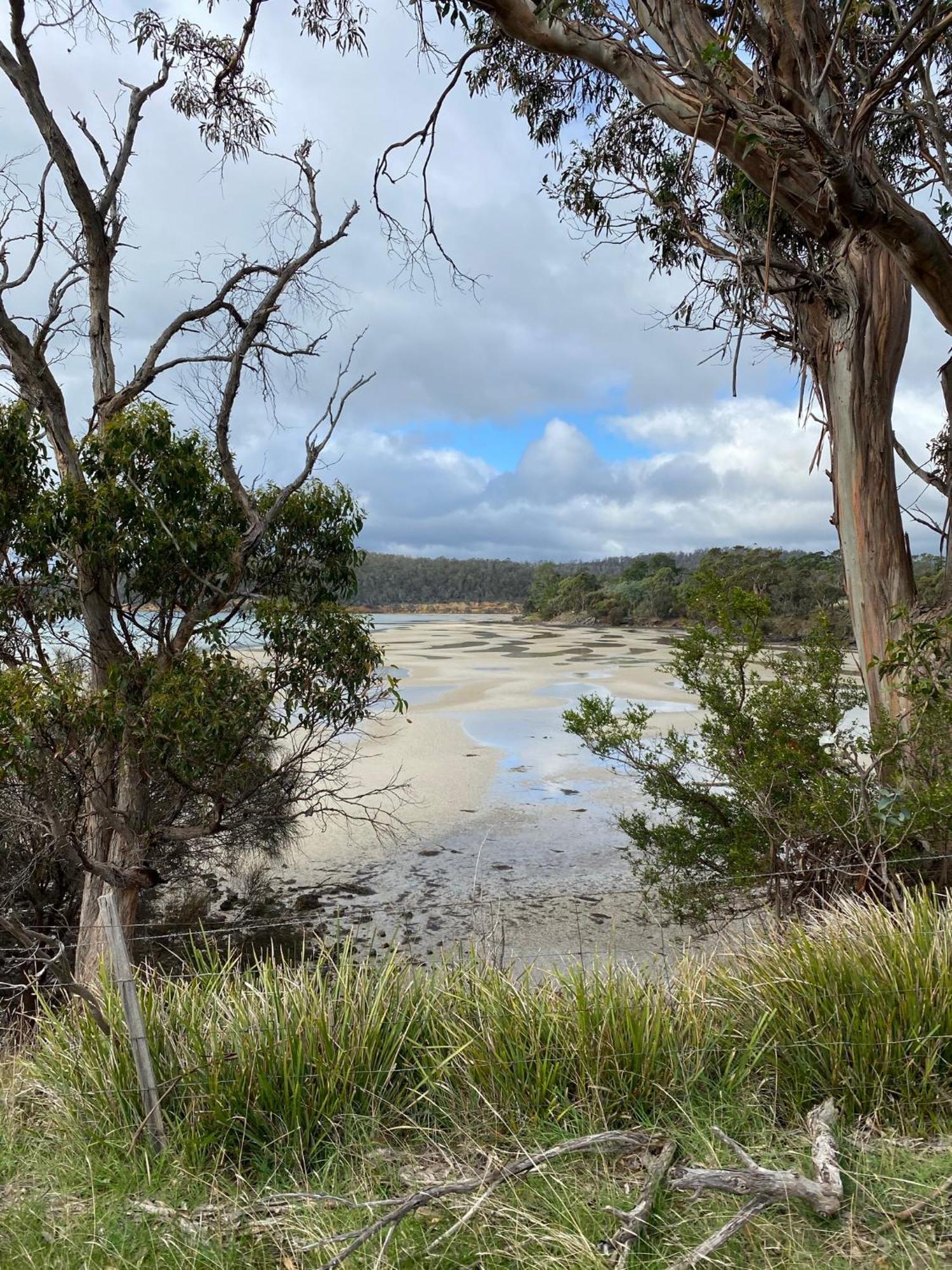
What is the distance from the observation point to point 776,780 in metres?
5.39

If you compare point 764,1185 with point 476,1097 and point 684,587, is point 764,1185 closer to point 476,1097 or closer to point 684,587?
point 476,1097

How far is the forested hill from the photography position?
207 feet

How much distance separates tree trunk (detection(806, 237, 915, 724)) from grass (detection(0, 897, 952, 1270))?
10.2 ft

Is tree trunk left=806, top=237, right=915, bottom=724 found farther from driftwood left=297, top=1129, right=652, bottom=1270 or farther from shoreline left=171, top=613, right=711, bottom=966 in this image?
driftwood left=297, top=1129, right=652, bottom=1270

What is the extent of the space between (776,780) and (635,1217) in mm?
3579

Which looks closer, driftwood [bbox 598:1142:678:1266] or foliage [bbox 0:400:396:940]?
driftwood [bbox 598:1142:678:1266]

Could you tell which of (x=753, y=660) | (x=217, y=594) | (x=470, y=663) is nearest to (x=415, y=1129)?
(x=217, y=594)

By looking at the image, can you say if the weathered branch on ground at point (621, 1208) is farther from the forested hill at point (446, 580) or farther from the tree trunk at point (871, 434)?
the forested hill at point (446, 580)

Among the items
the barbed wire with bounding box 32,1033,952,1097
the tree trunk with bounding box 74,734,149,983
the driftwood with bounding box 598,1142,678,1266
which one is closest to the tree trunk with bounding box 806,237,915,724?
the barbed wire with bounding box 32,1033,952,1097

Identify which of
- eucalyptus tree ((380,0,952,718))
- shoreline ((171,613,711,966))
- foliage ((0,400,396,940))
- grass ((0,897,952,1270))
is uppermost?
eucalyptus tree ((380,0,952,718))

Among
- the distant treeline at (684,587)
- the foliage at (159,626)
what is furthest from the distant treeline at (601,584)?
the foliage at (159,626)

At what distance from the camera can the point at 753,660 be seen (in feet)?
19.7

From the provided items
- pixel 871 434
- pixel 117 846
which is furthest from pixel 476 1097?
pixel 871 434

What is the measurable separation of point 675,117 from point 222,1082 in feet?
16.8
